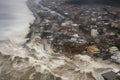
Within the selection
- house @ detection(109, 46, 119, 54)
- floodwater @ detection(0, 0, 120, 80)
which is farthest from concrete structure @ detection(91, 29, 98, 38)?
floodwater @ detection(0, 0, 120, 80)

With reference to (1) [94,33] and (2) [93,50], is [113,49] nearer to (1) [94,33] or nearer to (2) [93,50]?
(2) [93,50]

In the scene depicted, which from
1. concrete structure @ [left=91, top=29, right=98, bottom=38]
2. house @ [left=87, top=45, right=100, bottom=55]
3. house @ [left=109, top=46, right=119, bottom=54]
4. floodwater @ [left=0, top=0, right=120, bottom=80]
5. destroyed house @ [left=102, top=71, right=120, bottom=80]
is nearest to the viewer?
destroyed house @ [left=102, top=71, right=120, bottom=80]

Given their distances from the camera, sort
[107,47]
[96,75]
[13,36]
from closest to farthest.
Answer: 1. [96,75]
2. [107,47]
3. [13,36]

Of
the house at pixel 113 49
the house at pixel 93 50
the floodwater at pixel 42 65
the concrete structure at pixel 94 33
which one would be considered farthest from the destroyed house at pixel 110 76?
the concrete structure at pixel 94 33

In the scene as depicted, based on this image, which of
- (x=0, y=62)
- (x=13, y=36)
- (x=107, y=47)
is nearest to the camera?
(x=0, y=62)

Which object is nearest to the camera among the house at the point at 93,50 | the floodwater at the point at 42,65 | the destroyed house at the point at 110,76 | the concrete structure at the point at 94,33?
the destroyed house at the point at 110,76

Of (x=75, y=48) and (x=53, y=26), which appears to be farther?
(x=53, y=26)

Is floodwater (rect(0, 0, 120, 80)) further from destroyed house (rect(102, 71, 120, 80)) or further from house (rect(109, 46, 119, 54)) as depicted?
house (rect(109, 46, 119, 54))

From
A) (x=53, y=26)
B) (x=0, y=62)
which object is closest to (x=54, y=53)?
(x=0, y=62)

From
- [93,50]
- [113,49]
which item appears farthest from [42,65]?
[113,49]

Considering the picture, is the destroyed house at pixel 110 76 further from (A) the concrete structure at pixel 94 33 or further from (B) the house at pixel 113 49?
(A) the concrete structure at pixel 94 33

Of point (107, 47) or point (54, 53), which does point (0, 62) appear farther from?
point (107, 47)
